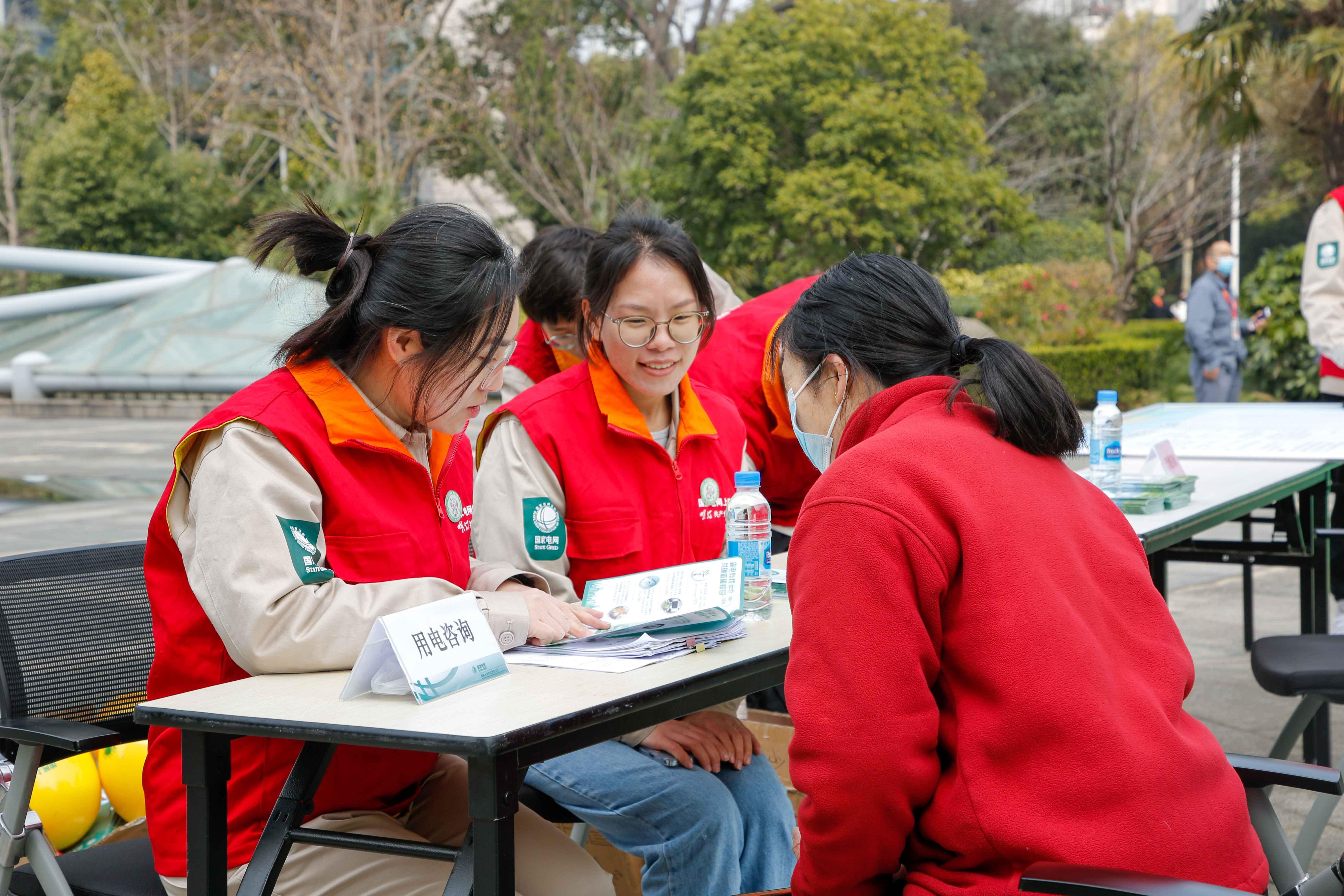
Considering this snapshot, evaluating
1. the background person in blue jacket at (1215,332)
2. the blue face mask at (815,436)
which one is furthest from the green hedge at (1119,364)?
the blue face mask at (815,436)

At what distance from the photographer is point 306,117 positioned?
2166 cm

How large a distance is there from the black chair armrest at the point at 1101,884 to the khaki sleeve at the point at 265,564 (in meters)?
0.96

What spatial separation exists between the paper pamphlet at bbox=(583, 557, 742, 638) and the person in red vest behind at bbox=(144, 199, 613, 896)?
73 mm

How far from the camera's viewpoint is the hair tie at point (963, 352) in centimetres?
159

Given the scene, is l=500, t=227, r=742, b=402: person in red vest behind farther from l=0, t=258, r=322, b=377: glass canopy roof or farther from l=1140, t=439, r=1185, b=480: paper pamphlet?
Result: l=0, t=258, r=322, b=377: glass canopy roof

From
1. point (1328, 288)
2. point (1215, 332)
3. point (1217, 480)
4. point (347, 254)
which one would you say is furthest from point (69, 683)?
point (1215, 332)

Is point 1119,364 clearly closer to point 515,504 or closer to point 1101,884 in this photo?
point 515,504

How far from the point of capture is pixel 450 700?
66.1 inches

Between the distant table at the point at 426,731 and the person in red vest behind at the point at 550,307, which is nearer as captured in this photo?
the distant table at the point at 426,731

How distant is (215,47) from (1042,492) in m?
24.6

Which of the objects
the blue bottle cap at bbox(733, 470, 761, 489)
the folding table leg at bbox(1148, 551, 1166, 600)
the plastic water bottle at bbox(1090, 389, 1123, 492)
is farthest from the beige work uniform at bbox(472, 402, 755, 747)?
the folding table leg at bbox(1148, 551, 1166, 600)

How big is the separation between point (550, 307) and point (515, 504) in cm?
109

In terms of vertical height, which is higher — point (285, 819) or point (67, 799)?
point (285, 819)

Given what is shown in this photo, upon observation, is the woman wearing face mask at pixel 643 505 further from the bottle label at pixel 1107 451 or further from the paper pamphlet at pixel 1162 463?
the paper pamphlet at pixel 1162 463
